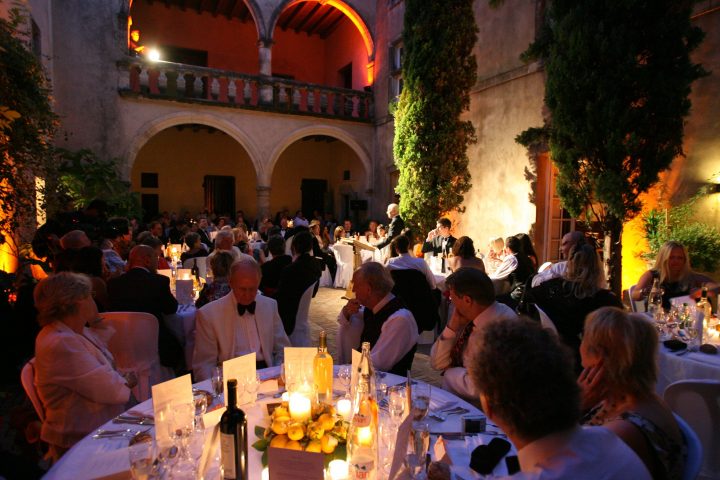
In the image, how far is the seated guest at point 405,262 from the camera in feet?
17.3

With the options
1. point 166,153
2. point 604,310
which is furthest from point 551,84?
point 166,153

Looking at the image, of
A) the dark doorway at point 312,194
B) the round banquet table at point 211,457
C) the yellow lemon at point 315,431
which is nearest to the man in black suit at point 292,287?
the round banquet table at point 211,457

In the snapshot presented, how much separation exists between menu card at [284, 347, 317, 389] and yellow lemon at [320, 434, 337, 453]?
1.57 feet

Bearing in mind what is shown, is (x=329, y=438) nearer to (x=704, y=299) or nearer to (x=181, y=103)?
(x=704, y=299)

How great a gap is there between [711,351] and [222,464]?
3.33m

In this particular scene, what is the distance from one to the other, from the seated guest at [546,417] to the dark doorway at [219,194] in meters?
16.1

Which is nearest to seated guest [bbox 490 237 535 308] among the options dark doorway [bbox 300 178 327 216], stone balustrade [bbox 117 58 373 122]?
stone balustrade [bbox 117 58 373 122]

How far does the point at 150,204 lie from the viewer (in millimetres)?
15688

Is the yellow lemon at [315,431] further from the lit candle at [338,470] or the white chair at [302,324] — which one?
the white chair at [302,324]

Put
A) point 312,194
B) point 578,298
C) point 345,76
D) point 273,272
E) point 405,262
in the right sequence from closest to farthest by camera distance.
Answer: point 578,298 → point 273,272 → point 405,262 → point 345,76 → point 312,194

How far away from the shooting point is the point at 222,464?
5.03ft

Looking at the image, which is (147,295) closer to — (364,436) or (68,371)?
(68,371)

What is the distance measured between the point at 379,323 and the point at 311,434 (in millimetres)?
1368

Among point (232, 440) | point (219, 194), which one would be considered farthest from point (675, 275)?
point (219, 194)
